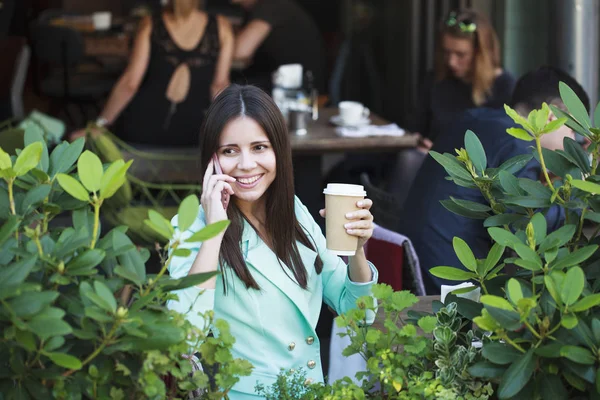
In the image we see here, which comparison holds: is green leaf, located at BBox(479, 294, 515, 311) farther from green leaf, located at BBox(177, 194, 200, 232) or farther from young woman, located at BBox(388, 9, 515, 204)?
young woman, located at BBox(388, 9, 515, 204)

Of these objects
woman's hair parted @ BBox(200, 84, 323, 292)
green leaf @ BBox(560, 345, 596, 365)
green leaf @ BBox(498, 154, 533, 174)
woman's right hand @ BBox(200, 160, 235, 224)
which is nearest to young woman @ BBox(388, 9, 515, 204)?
woman's hair parted @ BBox(200, 84, 323, 292)

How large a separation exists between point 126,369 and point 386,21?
7.58 m

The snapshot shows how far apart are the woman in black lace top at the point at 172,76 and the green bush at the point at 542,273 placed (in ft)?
12.4

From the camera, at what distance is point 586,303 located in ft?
3.57

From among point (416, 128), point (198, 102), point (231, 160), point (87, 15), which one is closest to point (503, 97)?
point (416, 128)

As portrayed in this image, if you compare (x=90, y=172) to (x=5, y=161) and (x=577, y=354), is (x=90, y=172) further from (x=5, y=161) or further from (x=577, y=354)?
(x=577, y=354)

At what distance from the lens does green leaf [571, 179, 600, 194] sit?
117cm

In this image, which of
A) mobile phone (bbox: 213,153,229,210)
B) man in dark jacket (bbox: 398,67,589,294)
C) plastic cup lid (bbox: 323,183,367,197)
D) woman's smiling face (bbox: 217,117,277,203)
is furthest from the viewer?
man in dark jacket (bbox: 398,67,589,294)

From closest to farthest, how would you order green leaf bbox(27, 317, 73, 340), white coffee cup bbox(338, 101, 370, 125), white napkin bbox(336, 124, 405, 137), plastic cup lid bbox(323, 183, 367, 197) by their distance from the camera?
1. green leaf bbox(27, 317, 73, 340)
2. plastic cup lid bbox(323, 183, 367, 197)
3. white napkin bbox(336, 124, 405, 137)
4. white coffee cup bbox(338, 101, 370, 125)

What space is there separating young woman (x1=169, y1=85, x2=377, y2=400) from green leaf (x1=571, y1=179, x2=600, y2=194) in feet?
2.09

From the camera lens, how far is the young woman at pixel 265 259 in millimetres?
1828

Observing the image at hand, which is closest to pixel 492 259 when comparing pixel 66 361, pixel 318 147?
pixel 66 361

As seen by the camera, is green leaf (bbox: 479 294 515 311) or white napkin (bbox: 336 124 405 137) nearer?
green leaf (bbox: 479 294 515 311)

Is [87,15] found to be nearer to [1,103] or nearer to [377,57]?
[1,103]
